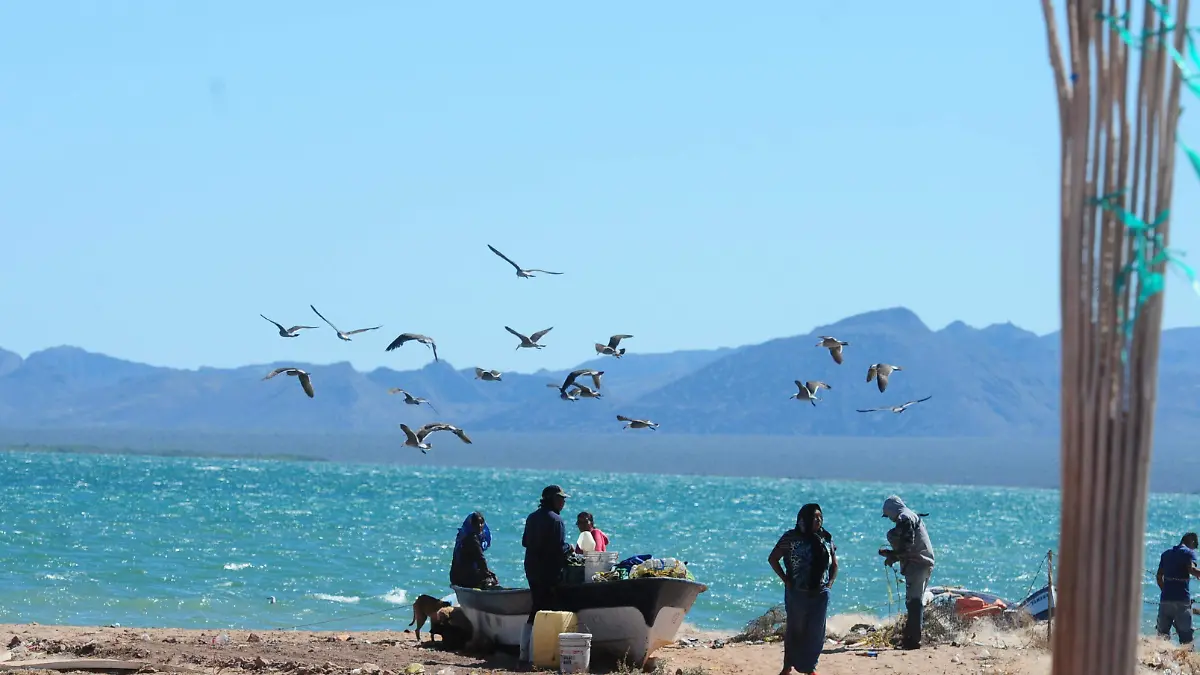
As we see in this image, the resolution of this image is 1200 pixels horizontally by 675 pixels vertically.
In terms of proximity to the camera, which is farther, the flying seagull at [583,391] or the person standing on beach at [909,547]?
the flying seagull at [583,391]

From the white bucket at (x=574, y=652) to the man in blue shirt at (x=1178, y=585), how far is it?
296 inches

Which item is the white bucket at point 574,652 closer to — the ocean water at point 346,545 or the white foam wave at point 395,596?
the ocean water at point 346,545

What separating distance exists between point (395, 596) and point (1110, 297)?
26.1 metres

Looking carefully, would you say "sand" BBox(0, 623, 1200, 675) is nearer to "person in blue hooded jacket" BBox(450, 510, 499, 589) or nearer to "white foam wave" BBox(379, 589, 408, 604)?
"person in blue hooded jacket" BBox(450, 510, 499, 589)

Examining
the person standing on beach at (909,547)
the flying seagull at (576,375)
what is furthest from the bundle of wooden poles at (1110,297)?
the flying seagull at (576,375)

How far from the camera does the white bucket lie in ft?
48.2

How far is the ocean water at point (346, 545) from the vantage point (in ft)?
94.2

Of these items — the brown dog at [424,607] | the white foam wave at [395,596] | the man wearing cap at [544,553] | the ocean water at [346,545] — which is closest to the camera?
the man wearing cap at [544,553]

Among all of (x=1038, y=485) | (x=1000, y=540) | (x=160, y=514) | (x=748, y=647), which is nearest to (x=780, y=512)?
(x=1000, y=540)

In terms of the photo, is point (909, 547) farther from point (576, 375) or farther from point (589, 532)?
point (576, 375)

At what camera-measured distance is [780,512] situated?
3147 inches

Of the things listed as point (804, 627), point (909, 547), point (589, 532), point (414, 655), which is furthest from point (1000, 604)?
point (414, 655)

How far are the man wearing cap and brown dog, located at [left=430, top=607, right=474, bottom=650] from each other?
63.0 inches

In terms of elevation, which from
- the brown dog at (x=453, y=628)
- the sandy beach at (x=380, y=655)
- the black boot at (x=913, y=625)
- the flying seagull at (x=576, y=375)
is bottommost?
the sandy beach at (x=380, y=655)
